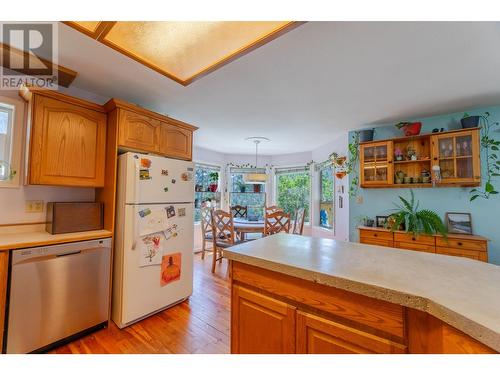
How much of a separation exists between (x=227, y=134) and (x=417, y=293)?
128 inches

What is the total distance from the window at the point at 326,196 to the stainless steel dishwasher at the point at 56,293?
360cm

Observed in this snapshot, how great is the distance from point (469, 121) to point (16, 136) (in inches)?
177

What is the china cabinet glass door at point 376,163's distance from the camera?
9.41ft

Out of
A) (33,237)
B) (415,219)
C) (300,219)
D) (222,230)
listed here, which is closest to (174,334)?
(33,237)

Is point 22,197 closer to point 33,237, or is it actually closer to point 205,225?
point 33,237

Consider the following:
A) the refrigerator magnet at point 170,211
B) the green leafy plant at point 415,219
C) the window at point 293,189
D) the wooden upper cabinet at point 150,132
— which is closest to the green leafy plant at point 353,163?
the green leafy plant at point 415,219

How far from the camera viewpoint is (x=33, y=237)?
163 cm

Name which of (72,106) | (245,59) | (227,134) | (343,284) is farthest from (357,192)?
(72,106)

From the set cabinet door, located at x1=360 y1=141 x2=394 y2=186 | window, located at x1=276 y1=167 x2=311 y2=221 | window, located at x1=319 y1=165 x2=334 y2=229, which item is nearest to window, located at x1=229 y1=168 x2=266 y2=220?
window, located at x1=276 y1=167 x2=311 y2=221

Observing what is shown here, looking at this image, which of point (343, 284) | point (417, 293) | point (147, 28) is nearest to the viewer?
point (417, 293)

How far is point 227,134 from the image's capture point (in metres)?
3.57

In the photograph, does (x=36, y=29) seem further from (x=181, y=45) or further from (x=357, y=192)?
(x=357, y=192)

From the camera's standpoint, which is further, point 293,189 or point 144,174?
point 293,189

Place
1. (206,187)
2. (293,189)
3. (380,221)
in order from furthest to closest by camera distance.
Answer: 1. (293,189)
2. (206,187)
3. (380,221)
